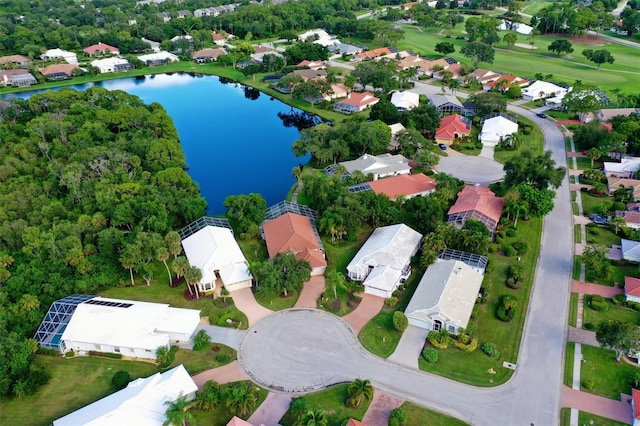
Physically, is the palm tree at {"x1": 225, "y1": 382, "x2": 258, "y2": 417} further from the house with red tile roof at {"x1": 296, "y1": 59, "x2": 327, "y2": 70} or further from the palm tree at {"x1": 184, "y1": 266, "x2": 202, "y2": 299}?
the house with red tile roof at {"x1": 296, "y1": 59, "x2": 327, "y2": 70}

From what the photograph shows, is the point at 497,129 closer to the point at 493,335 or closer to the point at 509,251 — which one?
the point at 509,251

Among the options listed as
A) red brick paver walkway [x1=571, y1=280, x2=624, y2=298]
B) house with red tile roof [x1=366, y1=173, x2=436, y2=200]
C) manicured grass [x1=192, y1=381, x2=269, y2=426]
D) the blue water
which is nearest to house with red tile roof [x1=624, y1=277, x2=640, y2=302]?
red brick paver walkway [x1=571, y1=280, x2=624, y2=298]

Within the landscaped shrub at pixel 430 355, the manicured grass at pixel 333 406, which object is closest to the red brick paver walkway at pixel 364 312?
the landscaped shrub at pixel 430 355

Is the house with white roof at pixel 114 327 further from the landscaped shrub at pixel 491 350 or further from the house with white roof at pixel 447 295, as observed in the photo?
the landscaped shrub at pixel 491 350

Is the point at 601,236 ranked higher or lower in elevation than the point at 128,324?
lower

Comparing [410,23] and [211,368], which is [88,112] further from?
[410,23]

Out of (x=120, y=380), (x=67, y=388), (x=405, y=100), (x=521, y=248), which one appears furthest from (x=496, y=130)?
(x=67, y=388)
